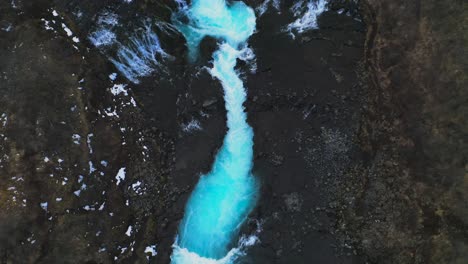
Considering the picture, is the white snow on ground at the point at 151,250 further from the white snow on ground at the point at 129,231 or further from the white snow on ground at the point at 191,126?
the white snow on ground at the point at 191,126

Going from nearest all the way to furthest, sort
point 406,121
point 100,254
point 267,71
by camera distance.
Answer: point 100,254 → point 406,121 → point 267,71

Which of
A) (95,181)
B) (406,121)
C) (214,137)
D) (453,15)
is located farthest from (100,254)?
(453,15)

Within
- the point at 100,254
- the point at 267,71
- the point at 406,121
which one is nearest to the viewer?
the point at 100,254

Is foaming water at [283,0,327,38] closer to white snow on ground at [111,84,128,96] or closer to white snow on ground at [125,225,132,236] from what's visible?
white snow on ground at [111,84,128,96]

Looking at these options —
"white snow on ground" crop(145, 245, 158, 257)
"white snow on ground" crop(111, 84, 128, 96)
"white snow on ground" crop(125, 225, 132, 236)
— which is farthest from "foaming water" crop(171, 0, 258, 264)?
"white snow on ground" crop(111, 84, 128, 96)

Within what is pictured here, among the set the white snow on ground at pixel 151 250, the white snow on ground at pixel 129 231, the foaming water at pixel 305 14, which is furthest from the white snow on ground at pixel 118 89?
the foaming water at pixel 305 14

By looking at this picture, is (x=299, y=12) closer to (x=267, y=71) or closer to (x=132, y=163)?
(x=267, y=71)
